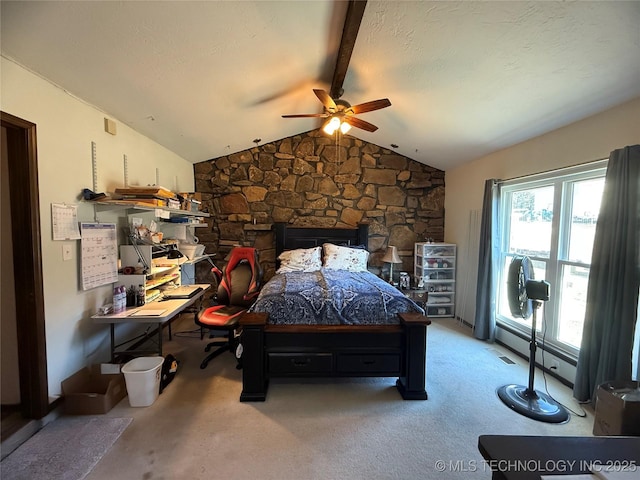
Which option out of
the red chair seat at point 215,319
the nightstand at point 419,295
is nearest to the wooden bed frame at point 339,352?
the red chair seat at point 215,319

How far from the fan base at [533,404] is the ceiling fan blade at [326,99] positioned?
289cm

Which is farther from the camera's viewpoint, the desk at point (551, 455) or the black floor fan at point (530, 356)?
the black floor fan at point (530, 356)

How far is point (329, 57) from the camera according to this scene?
2.52 metres

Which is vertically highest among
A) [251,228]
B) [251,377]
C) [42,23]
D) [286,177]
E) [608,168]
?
[42,23]

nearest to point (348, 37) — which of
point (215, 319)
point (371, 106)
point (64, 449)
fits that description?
point (371, 106)

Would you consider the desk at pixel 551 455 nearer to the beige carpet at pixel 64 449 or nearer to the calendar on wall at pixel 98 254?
the beige carpet at pixel 64 449

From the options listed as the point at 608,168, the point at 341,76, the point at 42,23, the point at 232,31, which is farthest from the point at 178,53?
the point at 608,168

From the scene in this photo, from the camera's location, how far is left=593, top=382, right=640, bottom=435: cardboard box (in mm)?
1563

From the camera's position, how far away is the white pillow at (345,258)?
3.95m

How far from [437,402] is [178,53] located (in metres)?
3.28

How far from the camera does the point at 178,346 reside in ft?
10.7

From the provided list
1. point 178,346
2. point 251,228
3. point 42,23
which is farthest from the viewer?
point 251,228

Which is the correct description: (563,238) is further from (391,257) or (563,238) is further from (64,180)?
(64,180)

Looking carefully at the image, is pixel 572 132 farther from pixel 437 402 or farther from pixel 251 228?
pixel 251 228
